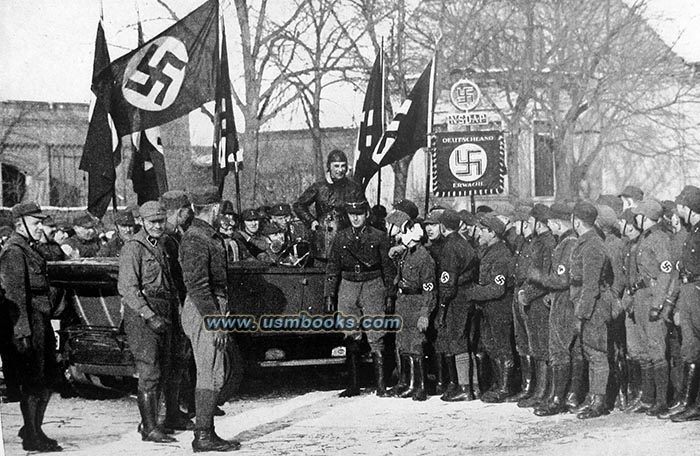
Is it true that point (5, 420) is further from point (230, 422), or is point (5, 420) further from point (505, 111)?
point (505, 111)

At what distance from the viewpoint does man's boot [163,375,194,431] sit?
5.56m

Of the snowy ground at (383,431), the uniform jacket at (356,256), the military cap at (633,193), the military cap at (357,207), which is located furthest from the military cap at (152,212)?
the military cap at (633,193)

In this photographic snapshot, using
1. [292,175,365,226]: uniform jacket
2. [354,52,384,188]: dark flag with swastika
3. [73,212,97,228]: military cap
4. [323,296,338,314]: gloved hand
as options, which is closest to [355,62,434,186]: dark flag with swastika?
[354,52,384,188]: dark flag with swastika

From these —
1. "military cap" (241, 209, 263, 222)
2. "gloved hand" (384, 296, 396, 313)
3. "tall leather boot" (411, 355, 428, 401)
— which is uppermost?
"military cap" (241, 209, 263, 222)

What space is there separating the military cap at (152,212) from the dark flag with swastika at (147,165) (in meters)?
0.81

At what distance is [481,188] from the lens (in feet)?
22.3

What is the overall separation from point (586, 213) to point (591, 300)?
615 mm

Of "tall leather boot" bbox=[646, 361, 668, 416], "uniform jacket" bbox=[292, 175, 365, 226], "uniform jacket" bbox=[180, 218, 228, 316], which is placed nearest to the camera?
"uniform jacket" bbox=[180, 218, 228, 316]

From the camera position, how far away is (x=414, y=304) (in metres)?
6.52

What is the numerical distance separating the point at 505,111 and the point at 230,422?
335cm

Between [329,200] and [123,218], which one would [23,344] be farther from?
[329,200]

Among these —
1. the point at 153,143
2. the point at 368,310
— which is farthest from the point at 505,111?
the point at 153,143

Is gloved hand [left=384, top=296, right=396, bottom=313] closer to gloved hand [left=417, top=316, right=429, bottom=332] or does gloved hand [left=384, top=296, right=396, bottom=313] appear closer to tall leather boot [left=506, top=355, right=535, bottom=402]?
gloved hand [left=417, top=316, right=429, bottom=332]

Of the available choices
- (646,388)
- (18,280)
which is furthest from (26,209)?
(646,388)
